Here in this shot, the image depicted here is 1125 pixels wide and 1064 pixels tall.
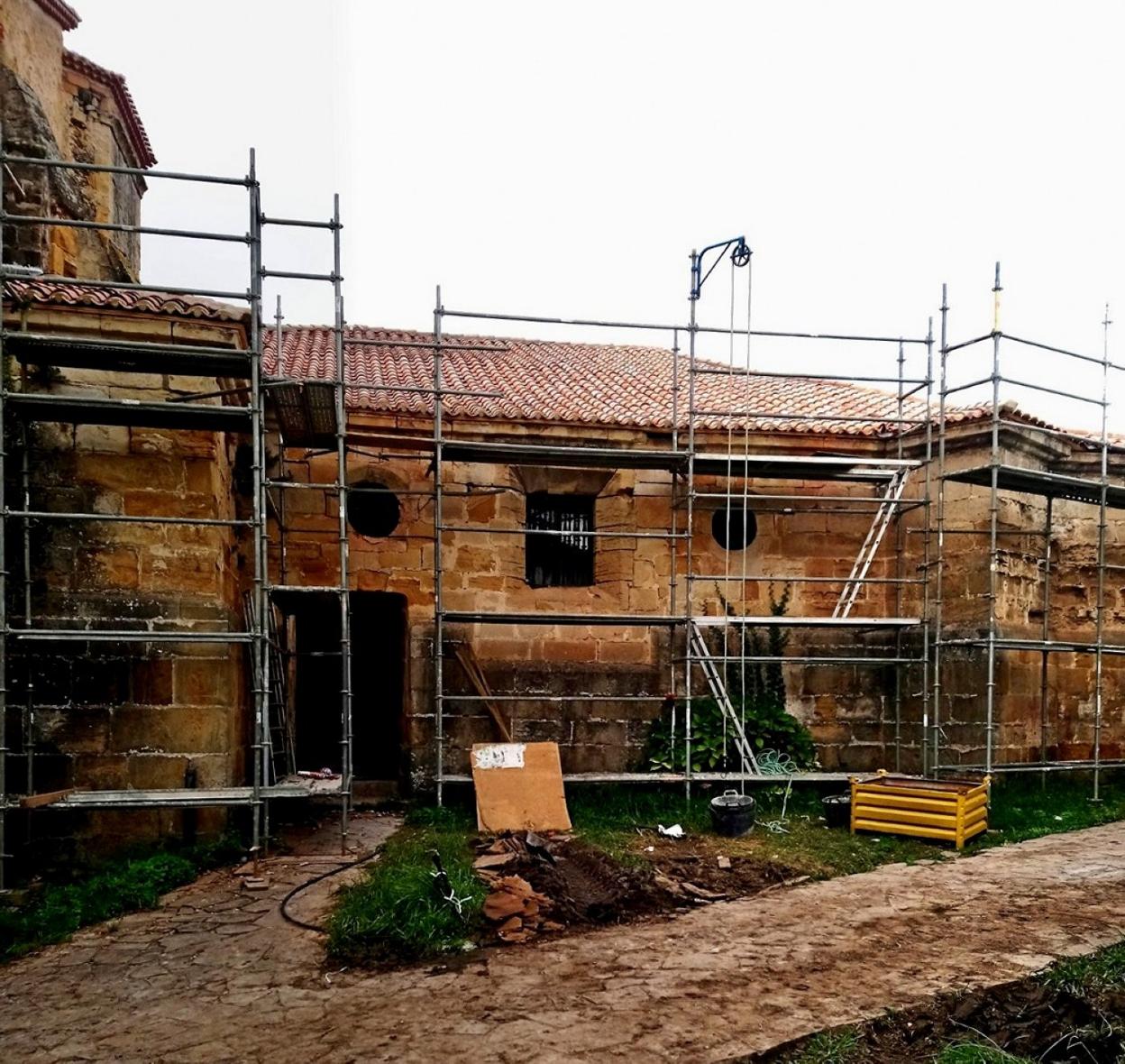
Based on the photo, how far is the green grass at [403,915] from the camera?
587 cm

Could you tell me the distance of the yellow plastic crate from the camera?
8672 mm

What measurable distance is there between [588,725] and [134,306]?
21.7ft

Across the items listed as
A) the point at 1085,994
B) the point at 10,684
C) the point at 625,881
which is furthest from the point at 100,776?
the point at 1085,994

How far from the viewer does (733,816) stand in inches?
350

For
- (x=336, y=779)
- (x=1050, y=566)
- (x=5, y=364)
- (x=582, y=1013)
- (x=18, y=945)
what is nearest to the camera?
(x=582, y=1013)

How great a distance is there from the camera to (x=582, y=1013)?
16.1 ft

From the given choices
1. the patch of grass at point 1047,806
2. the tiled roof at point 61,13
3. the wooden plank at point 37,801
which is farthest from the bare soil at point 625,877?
the tiled roof at point 61,13

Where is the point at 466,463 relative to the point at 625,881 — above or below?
above

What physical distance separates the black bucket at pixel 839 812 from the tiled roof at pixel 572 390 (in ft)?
13.6

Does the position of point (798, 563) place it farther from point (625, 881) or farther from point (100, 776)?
point (100, 776)

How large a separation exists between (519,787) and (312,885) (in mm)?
2611

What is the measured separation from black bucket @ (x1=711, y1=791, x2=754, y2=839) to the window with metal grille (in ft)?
11.9

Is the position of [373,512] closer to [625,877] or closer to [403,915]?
[625,877]

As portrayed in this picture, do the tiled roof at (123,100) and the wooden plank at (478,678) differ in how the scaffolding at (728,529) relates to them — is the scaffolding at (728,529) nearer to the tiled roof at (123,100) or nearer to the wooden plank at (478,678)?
the wooden plank at (478,678)
